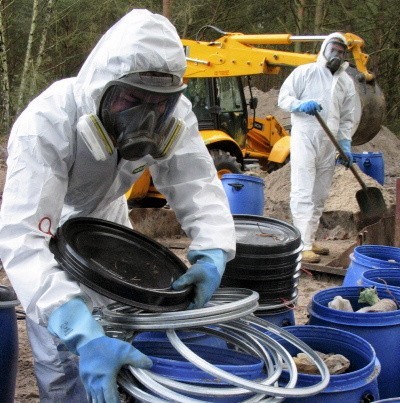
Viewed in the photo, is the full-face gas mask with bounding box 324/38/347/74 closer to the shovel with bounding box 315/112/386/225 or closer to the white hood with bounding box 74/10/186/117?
the shovel with bounding box 315/112/386/225

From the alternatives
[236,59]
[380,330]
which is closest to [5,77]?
A: [236,59]

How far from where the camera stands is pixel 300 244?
3.10m

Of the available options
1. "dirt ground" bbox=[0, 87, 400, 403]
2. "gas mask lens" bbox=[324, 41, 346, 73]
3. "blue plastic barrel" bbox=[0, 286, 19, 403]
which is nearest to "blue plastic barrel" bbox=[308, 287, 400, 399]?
"blue plastic barrel" bbox=[0, 286, 19, 403]

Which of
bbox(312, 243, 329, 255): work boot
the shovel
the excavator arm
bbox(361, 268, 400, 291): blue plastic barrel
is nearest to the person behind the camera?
bbox(361, 268, 400, 291): blue plastic barrel

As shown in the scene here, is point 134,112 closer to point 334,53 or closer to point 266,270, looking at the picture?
point 266,270

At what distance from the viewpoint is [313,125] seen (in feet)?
20.1

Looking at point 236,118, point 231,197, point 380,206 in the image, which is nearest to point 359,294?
point 231,197

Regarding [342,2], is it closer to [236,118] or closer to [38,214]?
[236,118]

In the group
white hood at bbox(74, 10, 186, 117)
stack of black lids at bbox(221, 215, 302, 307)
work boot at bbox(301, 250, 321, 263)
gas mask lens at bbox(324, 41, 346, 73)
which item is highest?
white hood at bbox(74, 10, 186, 117)

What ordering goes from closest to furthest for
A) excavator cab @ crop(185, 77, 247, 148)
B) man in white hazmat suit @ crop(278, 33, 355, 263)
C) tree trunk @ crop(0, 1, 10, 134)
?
man in white hazmat suit @ crop(278, 33, 355, 263) < excavator cab @ crop(185, 77, 247, 148) < tree trunk @ crop(0, 1, 10, 134)

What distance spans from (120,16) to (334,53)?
10075mm

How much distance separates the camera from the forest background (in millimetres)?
13406

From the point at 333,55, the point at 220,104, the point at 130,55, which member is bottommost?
the point at 220,104

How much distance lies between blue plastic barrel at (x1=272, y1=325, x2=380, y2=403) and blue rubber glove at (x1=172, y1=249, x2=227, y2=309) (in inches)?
11.4
